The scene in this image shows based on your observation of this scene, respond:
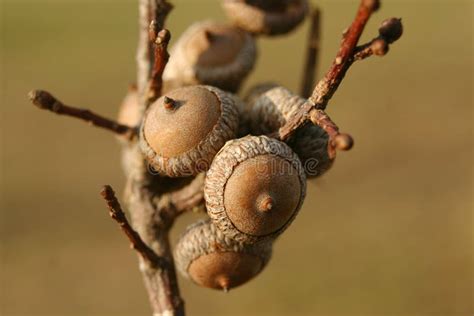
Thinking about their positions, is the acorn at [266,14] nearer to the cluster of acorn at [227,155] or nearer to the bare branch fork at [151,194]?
the cluster of acorn at [227,155]

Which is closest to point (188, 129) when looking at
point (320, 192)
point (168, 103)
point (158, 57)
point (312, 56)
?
point (168, 103)

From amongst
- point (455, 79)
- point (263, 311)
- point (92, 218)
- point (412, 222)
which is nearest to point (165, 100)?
point (263, 311)

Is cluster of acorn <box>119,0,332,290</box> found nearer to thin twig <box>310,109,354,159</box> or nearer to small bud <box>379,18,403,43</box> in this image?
thin twig <box>310,109,354,159</box>

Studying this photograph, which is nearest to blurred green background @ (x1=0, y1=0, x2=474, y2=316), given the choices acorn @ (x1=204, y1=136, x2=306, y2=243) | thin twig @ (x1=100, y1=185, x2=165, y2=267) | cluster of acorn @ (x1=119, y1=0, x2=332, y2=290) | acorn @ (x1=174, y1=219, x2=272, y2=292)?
A: cluster of acorn @ (x1=119, y1=0, x2=332, y2=290)

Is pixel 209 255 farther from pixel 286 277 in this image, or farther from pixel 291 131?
pixel 286 277

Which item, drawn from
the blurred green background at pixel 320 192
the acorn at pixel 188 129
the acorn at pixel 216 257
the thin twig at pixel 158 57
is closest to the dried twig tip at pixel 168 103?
the acorn at pixel 188 129

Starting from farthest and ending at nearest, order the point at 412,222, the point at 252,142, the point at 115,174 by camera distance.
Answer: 1. the point at 115,174
2. the point at 412,222
3. the point at 252,142
